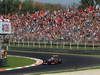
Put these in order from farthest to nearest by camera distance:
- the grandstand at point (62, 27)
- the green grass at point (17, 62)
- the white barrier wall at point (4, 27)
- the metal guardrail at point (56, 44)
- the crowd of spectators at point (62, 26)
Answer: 1. the crowd of spectators at point (62, 26)
2. the grandstand at point (62, 27)
3. the metal guardrail at point (56, 44)
4. the green grass at point (17, 62)
5. the white barrier wall at point (4, 27)

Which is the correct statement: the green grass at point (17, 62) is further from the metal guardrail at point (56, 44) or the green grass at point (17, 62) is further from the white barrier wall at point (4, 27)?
the metal guardrail at point (56, 44)

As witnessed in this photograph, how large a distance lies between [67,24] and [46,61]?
16.9 metres

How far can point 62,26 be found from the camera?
117 ft

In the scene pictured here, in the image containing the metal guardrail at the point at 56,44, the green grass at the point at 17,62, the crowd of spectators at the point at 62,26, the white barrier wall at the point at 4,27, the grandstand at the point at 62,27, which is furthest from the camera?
the crowd of spectators at the point at 62,26

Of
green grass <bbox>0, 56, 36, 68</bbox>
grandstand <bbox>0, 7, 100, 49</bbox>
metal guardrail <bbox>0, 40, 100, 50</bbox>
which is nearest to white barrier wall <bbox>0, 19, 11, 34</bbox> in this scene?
green grass <bbox>0, 56, 36, 68</bbox>

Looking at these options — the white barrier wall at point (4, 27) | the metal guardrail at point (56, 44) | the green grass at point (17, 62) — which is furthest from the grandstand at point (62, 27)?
the white barrier wall at point (4, 27)

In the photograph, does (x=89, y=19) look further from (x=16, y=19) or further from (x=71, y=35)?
(x=16, y=19)

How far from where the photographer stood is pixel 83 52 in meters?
27.9

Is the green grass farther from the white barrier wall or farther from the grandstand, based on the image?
the grandstand

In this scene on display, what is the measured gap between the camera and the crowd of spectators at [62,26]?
31820mm

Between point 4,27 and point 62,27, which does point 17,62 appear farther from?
point 62,27

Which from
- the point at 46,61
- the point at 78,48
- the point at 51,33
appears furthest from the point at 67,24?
the point at 46,61

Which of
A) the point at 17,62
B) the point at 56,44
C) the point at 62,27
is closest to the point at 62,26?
the point at 62,27

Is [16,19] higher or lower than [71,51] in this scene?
higher
